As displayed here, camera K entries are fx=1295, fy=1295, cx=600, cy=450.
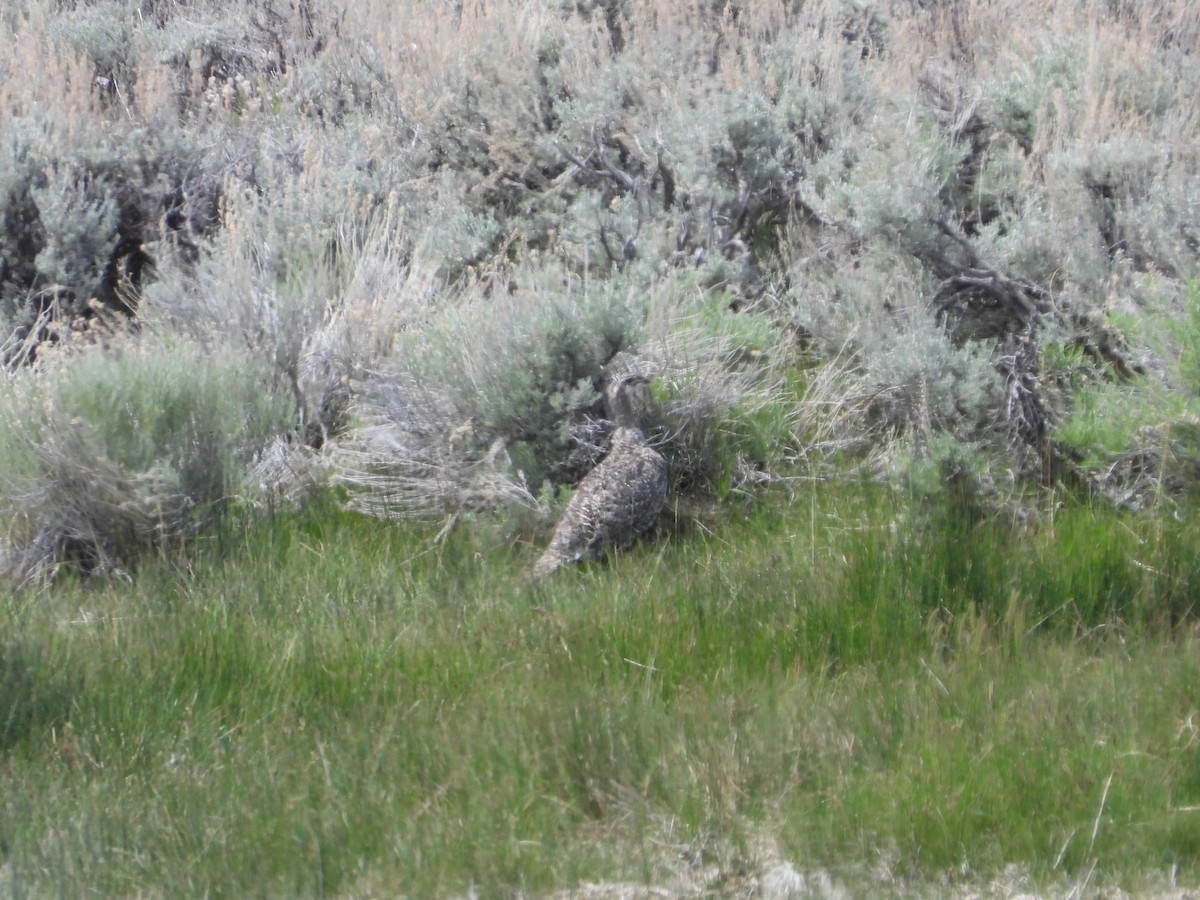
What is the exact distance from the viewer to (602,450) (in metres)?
5.44

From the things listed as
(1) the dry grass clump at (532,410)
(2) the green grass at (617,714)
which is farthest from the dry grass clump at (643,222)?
(2) the green grass at (617,714)

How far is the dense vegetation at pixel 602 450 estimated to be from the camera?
128 inches

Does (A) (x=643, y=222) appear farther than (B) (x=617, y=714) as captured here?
Yes

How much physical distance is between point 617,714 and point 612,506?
139cm

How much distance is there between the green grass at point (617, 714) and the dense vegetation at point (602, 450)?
0.05ft

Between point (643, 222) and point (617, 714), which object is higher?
point (643, 222)

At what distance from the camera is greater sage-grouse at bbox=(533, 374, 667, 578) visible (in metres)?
4.89

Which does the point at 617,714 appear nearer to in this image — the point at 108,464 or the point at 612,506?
the point at 612,506

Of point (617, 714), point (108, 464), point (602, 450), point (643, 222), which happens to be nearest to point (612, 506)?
point (602, 450)

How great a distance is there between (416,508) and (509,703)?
1.79 m

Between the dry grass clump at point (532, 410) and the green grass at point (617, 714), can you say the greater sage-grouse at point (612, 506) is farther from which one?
the dry grass clump at point (532, 410)

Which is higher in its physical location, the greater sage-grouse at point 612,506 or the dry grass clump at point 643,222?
the dry grass clump at point 643,222

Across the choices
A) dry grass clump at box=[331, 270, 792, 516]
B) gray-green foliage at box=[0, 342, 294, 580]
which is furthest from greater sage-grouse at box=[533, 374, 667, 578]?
gray-green foliage at box=[0, 342, 294, 580]

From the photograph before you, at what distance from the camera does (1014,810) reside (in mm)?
3188
